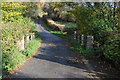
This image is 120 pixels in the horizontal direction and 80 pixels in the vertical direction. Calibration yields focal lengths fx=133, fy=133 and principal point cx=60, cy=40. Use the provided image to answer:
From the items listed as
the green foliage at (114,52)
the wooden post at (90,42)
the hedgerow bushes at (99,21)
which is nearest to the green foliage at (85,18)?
the hedgerow bushes at (99,21)

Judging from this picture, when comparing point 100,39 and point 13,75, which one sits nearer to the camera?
point 13,75

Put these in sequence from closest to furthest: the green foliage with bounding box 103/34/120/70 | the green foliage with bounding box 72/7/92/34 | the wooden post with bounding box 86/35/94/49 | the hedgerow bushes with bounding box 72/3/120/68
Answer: the green foliage with bounding box 103/34/120/70 → the hedgerow bushes with bounding box 72/3/120/68 → the wooden post with bounding box 86/35/94/49 → the green foliage with bounding box 72/7/92/34

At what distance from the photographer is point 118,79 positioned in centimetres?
457

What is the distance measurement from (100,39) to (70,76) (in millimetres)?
3936

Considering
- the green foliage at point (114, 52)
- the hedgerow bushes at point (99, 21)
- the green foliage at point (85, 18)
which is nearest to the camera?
the green foliage at point (114, 52)

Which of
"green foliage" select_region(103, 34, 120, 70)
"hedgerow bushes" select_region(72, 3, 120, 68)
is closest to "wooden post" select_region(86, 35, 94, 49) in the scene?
"hedgerow bushes" select_region(72, 3, 120, 68)

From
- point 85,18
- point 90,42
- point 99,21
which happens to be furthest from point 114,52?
point 85,18

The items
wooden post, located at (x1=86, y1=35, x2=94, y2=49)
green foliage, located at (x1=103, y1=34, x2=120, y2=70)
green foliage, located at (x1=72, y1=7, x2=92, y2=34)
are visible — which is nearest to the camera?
green foliage, located at (x1=103, y1=34, x2=120, y2=70)

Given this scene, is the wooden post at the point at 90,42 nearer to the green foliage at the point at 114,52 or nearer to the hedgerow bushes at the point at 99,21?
the hedgerow bushes at the point at 99,21

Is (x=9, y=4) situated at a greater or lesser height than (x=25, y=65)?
greater

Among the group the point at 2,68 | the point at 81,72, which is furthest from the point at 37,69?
the point at 81,72

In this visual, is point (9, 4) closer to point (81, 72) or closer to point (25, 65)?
point (25, 65)

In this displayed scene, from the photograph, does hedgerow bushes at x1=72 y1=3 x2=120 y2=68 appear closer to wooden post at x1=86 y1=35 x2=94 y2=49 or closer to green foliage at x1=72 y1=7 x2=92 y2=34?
green foliage at x1=72 y1=7 x2=92 y2=34

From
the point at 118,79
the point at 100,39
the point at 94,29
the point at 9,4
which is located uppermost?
the point at 9,4
